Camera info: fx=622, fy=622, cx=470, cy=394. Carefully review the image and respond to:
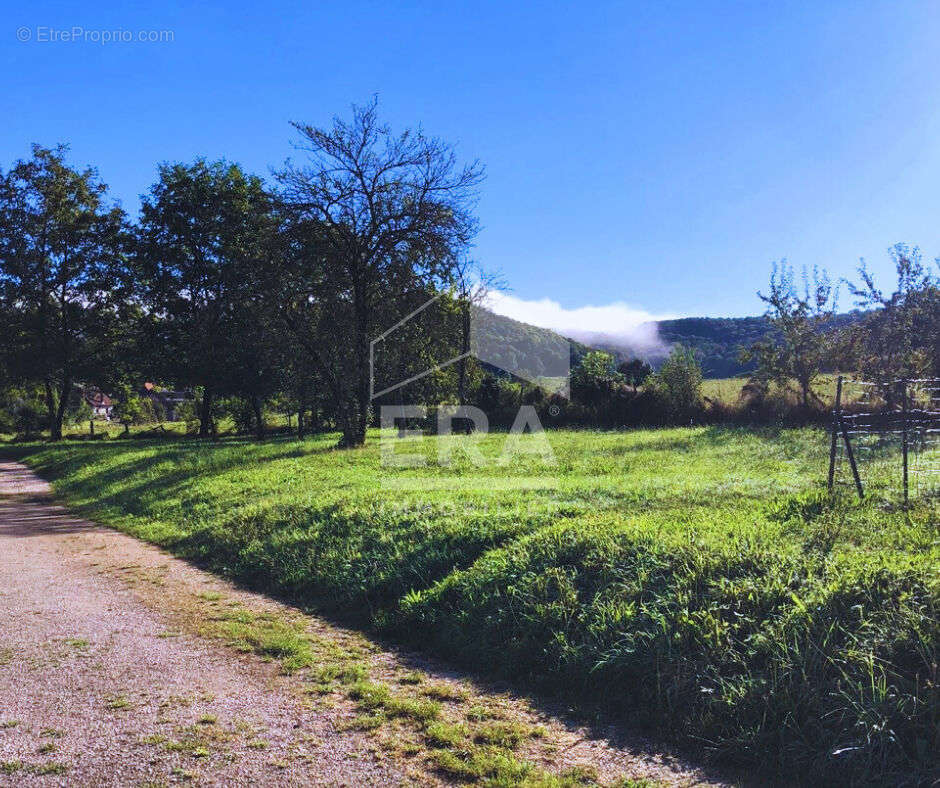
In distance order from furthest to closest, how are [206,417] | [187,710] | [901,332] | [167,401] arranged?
[167,401] → [206,417] → [901,332] → [187,710]

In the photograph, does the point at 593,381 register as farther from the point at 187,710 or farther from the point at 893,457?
the point at 187,710

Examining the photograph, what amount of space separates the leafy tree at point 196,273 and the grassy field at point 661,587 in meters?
21.6

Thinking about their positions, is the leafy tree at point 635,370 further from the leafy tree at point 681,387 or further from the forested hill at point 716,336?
the forested hill at point 716,336

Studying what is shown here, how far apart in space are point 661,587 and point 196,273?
3299cm

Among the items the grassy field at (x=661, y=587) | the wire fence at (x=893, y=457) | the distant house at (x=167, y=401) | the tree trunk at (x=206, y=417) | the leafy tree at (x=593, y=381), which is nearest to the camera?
the grassy field at (x=661, y=587)

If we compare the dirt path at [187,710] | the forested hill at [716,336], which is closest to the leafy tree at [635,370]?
the forested hill at [716,336]

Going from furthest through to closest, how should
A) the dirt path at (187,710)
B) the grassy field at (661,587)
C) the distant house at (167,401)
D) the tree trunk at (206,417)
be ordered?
1. the distant house at (167,401)
2. the tree trunk at (206,417)
3. the grassy field at (661,587)
4. the dirt path at (187,710)

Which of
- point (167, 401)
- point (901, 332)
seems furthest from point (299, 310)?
point (167, 401)

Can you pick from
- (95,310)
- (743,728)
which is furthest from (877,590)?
(95,310)

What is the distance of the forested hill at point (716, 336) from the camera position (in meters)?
45.9

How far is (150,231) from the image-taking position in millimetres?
32781

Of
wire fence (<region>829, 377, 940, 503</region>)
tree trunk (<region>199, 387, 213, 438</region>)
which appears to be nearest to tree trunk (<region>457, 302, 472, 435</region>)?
tree trunk (<region>199, 387, 213, 438</region>)

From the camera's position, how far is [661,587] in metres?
4.90

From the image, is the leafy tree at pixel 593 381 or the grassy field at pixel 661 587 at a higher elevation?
the leafy tree at pixel 593 381
